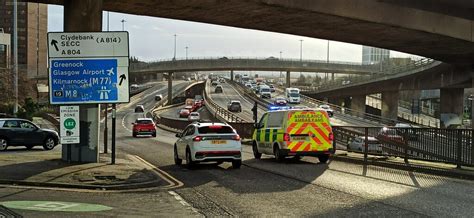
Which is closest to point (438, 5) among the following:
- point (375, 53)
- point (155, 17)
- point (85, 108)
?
point (155, 17)

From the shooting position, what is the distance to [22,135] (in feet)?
87.8

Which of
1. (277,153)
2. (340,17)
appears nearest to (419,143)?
(277,153)

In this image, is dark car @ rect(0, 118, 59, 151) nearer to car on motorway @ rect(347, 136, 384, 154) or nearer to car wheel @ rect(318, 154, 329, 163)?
car wheel @ rect(318, 154, 329, 163)

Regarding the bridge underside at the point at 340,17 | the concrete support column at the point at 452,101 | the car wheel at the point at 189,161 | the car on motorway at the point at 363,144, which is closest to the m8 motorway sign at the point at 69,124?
the car wheel at the point at 189,161

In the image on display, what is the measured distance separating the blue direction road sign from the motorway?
129 inches

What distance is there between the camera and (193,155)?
60.0 ft

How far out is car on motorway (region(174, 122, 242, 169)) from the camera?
18.3 meters

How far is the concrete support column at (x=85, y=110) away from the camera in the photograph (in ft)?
59.0

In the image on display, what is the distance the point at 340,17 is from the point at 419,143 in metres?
8.09

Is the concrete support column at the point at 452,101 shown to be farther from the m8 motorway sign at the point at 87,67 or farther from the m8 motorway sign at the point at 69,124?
the m8 motorway sign at the point at 69,124

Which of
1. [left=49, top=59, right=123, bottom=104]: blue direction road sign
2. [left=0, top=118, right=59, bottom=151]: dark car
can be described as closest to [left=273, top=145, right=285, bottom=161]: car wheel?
[left=49, top=59, right=123, bottom=104]: blue direction road sign

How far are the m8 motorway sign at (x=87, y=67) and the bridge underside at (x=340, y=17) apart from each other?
508 cm

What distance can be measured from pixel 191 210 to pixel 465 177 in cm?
878

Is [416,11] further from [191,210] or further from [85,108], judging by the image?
[191,210]
